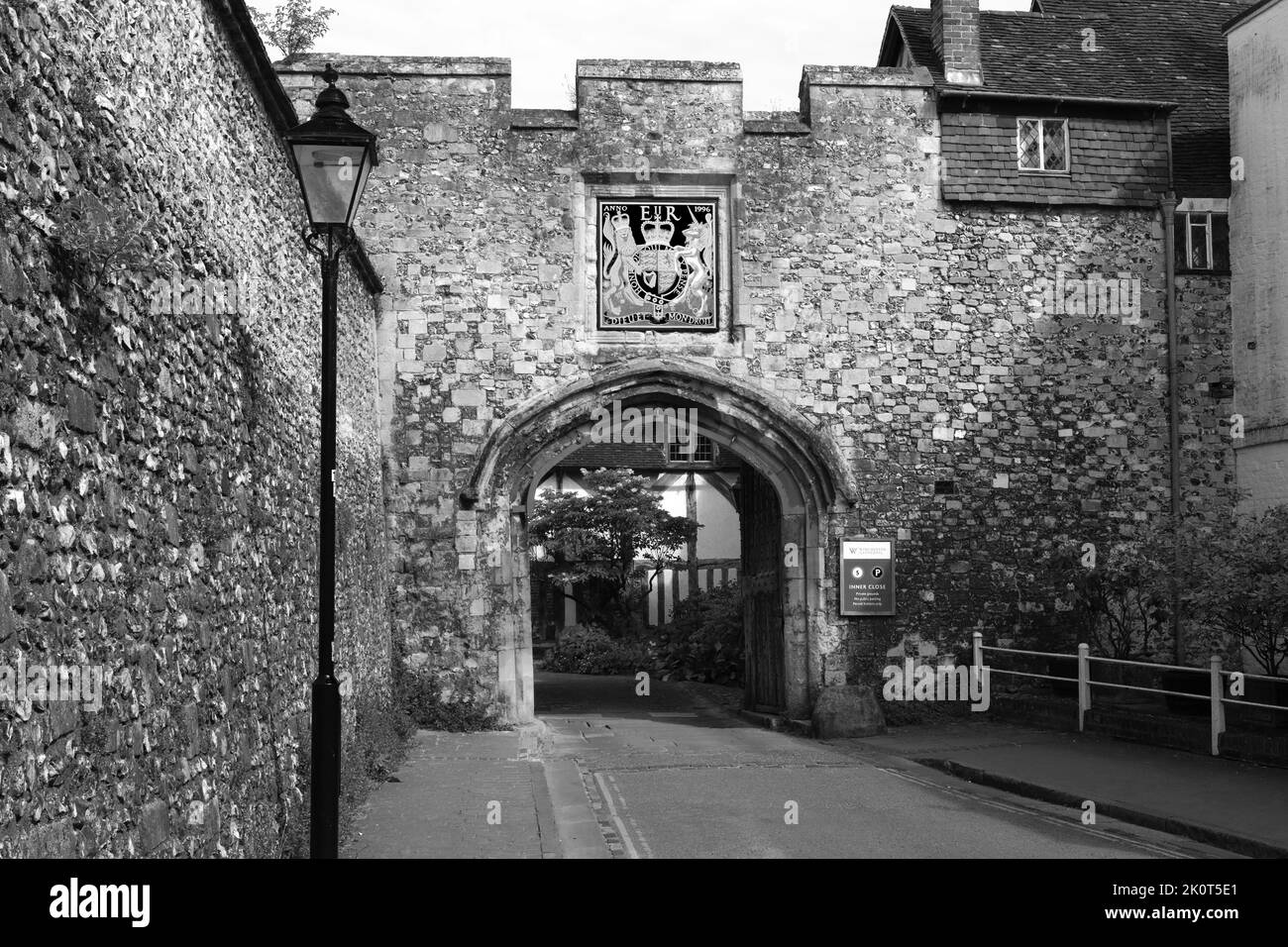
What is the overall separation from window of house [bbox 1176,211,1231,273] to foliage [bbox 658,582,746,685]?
30.3 feet

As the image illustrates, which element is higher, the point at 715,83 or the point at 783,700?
the point at 715,83

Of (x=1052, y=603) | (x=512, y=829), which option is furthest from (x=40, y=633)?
(x=1052, y=603)

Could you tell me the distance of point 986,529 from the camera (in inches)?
581

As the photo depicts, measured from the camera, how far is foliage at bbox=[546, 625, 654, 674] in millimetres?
26391

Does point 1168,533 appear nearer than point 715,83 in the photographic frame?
Yes

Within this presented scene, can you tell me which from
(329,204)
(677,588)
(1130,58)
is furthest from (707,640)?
(329,204)

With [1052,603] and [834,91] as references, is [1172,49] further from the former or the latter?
[1052,603]

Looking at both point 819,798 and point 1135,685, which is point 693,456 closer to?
point 1135,685

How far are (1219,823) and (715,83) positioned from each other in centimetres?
984

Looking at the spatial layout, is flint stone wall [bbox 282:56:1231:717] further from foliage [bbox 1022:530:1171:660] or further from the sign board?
foliage [bbox 1022:530:1171:660]

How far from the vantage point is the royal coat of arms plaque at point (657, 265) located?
14719 mm

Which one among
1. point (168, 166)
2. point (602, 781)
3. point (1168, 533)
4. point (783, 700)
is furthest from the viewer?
point (783, 700)

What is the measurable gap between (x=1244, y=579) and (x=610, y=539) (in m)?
18.7

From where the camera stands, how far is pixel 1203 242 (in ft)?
50.4
